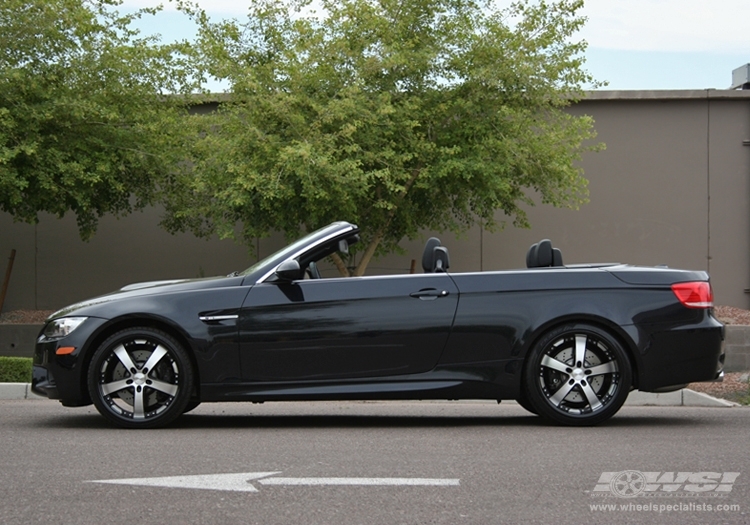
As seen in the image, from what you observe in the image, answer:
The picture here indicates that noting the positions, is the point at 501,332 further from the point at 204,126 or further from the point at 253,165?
the point at 204,126

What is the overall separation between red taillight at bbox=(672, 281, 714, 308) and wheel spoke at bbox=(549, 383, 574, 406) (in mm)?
1063

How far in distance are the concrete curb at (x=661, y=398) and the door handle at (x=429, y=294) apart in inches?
157

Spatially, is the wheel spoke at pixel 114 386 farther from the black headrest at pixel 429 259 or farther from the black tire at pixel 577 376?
the black tire at pixel 577 376

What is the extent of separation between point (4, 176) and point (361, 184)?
5208 mm

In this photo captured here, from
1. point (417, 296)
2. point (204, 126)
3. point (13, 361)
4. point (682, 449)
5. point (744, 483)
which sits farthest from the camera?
point (204, 126)

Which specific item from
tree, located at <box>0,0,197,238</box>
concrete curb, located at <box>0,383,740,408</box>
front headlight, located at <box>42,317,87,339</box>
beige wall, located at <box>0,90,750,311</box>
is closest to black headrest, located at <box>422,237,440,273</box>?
front headlight, located at <box>42,317,87,339</box>

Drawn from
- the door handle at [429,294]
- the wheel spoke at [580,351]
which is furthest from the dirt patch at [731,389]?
the door handle at [429,294]

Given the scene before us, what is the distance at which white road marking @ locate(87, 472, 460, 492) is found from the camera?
5.44 m

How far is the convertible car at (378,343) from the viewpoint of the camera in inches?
303

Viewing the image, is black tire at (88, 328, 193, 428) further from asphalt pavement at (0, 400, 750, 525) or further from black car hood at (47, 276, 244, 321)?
black car hood at (47, 276, 244, 321)

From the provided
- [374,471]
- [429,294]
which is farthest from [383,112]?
[374,471]

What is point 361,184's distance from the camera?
631 inches

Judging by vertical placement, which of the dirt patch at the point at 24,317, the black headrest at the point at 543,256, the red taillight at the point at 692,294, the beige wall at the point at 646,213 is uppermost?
the beige wall at the point at 646,213

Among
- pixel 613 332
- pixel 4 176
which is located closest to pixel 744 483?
pixel 613 332
